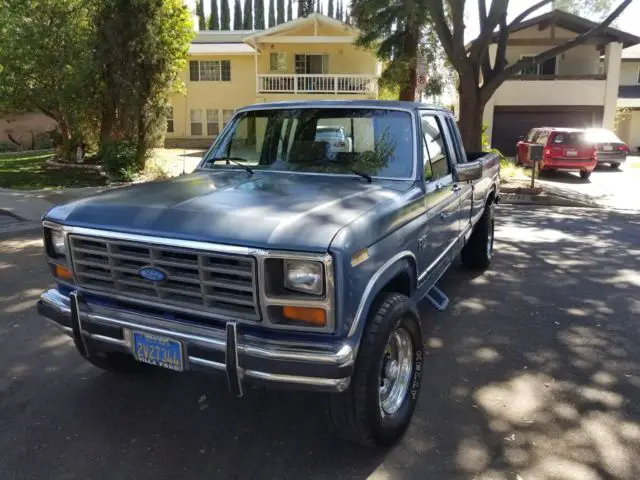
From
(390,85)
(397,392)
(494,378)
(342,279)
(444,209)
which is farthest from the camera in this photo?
(390,85)

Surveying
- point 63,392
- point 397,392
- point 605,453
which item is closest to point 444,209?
point 397,392

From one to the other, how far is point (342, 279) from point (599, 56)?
29504 millimetres

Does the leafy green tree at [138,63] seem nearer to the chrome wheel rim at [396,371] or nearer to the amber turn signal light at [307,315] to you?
the chrome wheel rim at [396,371]

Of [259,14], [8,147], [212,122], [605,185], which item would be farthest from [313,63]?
[259,14]

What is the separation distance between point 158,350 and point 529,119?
26.6 meters

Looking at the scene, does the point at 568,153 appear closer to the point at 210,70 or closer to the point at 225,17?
the point at 210,70

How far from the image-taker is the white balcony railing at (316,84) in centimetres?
2548

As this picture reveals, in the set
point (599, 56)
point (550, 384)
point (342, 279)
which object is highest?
point (599, 56)

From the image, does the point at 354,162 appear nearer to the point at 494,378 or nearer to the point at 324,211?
Result: the point at 324,211

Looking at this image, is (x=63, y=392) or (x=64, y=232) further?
(x=63, y=392)

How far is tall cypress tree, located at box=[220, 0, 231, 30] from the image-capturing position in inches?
2308

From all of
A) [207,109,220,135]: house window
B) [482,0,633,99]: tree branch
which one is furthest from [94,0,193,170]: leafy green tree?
[207,109,220,135]: house window

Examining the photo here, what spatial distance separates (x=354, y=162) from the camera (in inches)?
162

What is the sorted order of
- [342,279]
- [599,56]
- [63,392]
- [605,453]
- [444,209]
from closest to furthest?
1. [342,279]
2. [605,453]
3. [63,392]
4. [444,209]
5. [599,56]
